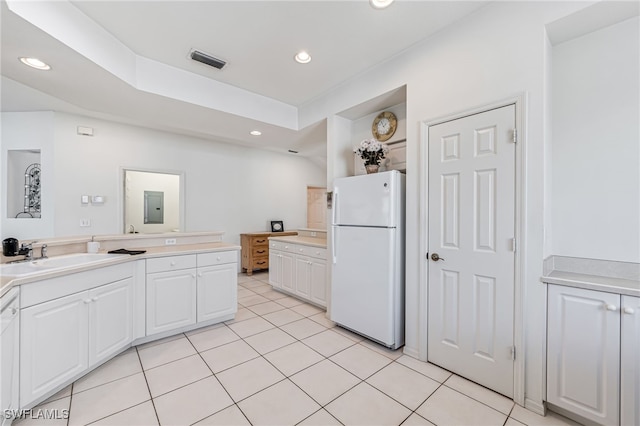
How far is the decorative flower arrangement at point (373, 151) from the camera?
275 centimetres

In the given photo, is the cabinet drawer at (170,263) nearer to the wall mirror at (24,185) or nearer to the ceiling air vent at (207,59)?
the ceiling air vent at (207,59)

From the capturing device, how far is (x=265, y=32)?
2.20 meters

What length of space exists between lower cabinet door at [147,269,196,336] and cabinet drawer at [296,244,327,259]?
1.42 metres

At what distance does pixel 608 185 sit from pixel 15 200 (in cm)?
666

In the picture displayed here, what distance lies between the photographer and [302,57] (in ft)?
8.36

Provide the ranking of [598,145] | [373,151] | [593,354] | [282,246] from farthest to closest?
[282,246]
[373,151]
[598,145]
[593,354]

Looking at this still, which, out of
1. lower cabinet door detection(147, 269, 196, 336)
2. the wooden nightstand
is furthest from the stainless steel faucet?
the wooden nightstand

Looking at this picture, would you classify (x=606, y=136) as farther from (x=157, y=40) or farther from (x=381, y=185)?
(x=157, y=40)

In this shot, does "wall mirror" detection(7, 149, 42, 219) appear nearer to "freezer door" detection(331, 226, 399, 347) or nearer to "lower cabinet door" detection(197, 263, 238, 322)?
"lower cabinet door" detection(197, 263, 238, 322)

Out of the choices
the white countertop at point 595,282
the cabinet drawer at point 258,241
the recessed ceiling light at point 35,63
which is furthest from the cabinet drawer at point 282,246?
the recessed ceiling light at point 35,63

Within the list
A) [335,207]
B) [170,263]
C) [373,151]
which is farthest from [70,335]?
[373,151]

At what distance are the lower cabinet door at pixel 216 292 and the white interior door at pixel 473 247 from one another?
2134 millimetres

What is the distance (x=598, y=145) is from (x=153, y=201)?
5.52m

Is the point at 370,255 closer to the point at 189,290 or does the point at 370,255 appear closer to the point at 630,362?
the point at 630,362
